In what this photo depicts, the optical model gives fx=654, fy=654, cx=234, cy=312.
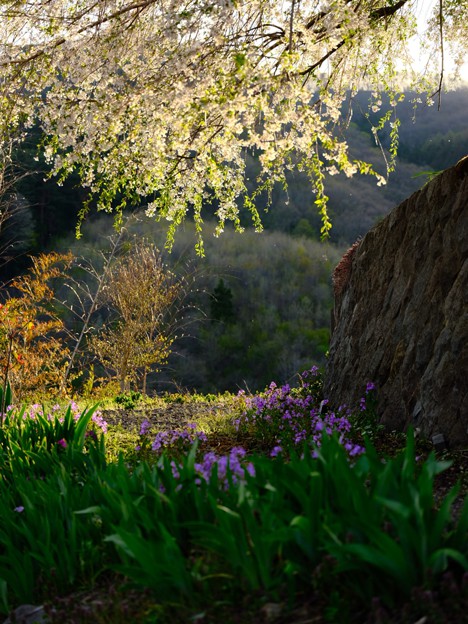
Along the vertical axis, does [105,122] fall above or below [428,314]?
above

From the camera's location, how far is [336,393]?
22.3 ft

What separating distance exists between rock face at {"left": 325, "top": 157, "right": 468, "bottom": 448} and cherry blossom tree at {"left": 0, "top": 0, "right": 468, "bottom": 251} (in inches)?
36.1

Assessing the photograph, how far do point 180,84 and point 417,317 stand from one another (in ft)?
8.60

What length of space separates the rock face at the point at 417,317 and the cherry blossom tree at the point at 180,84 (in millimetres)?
916

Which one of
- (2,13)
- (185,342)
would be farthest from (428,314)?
(185,342)

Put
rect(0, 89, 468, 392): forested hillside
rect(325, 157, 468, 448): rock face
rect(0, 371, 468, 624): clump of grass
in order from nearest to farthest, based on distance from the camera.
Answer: rect(0, 371, 468, 624): clump of grass < rect(325, 157, 468, 448): rock face < rect(0, 89, 468, 392): forested hillside

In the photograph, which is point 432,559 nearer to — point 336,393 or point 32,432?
point 32,432

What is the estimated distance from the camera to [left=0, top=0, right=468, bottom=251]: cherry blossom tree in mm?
4430

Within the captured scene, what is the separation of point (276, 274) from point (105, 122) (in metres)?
25.0

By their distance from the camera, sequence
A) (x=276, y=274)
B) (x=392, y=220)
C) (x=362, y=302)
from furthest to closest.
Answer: (x=276, y=274) → (x=362, y=302) → (x=392, y=220)

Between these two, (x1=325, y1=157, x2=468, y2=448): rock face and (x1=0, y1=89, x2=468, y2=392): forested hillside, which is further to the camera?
(x1=0, y1=89, x2=468, y2=392): forested hillside

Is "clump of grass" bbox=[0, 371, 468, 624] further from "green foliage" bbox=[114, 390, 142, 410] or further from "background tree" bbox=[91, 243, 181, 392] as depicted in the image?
"background tree" bbox=[91, 243, 181, 392]

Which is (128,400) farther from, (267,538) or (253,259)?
(253,259)

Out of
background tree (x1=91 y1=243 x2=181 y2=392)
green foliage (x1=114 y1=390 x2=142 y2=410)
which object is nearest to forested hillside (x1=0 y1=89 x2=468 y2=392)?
background tree (x1=91 y1=243 x2=181 y2=392)
